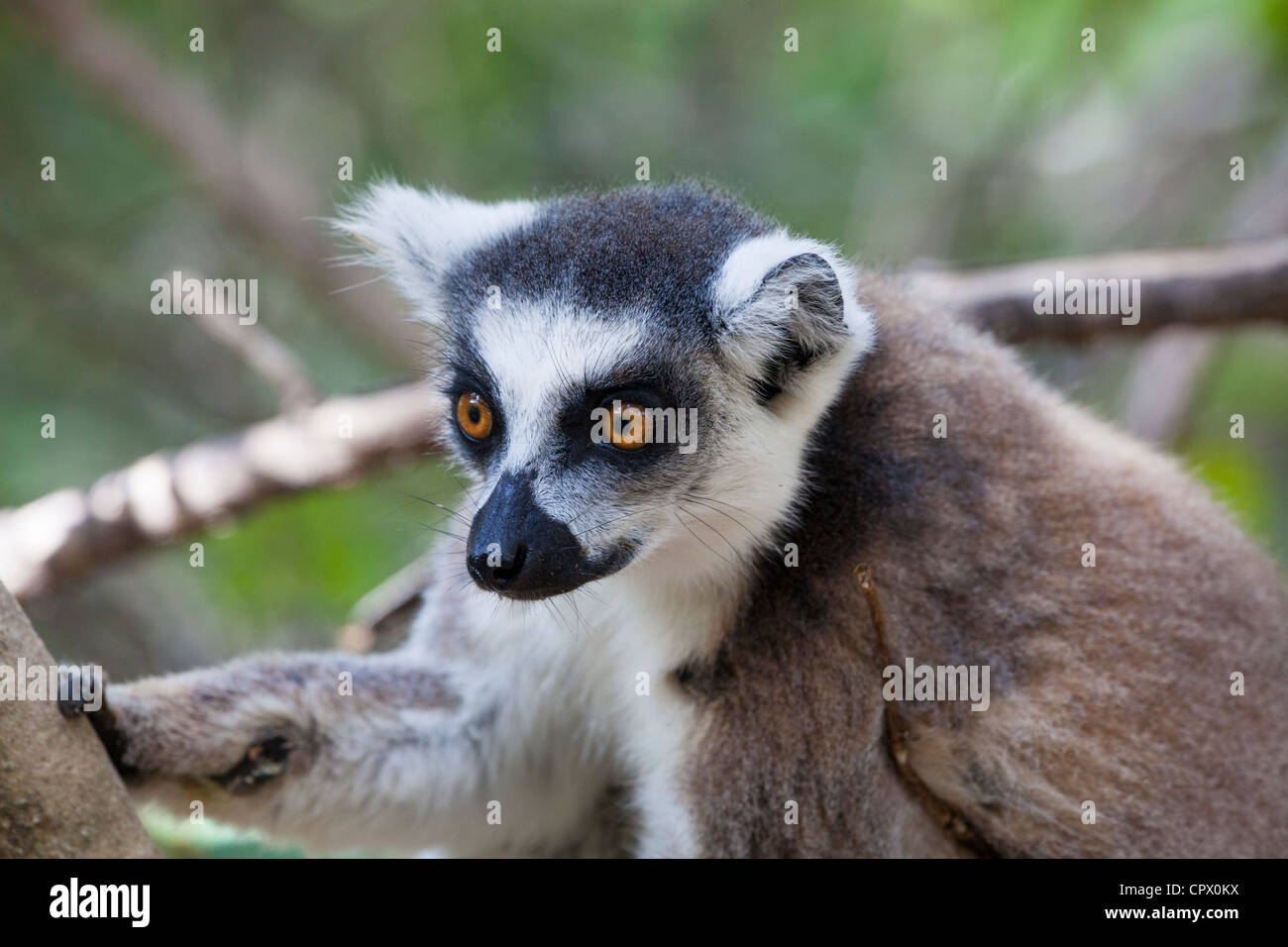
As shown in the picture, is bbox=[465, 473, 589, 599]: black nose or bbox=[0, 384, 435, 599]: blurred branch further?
bbox=[0, 384, 435, 599]: blurred branch

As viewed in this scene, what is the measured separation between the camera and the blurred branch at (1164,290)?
210 inches

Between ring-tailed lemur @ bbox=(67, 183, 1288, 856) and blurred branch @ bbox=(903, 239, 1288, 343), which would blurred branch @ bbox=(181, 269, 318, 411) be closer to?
ring-tailed lemur @ bbox=(67, 183, 1288, 856)

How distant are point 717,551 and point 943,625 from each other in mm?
645

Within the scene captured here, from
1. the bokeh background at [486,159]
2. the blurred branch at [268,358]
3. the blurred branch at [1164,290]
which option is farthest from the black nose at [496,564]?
the bokeh background at [486,159]

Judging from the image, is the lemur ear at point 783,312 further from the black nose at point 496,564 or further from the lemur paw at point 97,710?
the lemur paw at point 97,710

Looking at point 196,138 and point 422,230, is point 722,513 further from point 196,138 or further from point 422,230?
point 196,138

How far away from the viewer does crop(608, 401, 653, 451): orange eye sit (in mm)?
3291

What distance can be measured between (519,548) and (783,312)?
917 mm

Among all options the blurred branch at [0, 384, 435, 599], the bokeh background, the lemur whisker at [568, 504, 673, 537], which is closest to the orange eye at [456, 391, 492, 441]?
the lemur whisker at [568, 504, 673, 537]

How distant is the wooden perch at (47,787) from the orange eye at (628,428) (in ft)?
4.64

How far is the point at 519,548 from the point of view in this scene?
3.06 metres

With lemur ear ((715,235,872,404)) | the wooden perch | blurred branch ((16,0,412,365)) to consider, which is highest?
blurred branch ((16,0,412,365))

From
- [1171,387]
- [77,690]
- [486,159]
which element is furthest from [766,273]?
[486,159]
